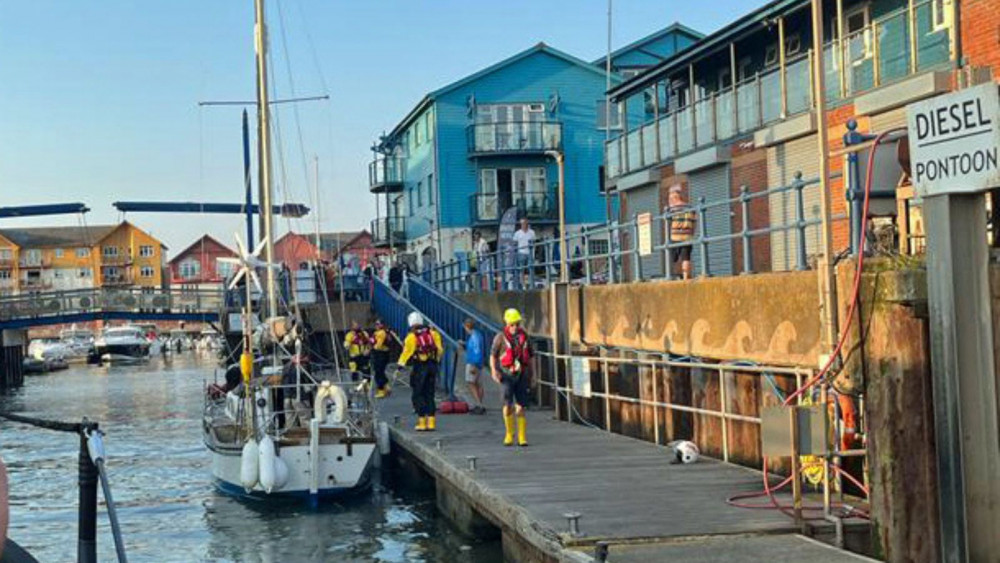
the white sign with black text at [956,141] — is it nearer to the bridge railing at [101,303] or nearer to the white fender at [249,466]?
the white fender at [249,466]

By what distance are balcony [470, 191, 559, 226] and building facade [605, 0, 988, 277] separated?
15.1m

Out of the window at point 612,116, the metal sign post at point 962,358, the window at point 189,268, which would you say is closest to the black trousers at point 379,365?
the metal sign post at point 962,358

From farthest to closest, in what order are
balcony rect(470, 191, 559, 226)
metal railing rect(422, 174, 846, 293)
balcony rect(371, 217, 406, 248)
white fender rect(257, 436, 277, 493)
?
balcony rect(371, 217, 406, 248)
balcony rect(470, 191, 559, 226)
white fender rect(257, 436, 277, 493)
metal railing rect(422, 174, 846, 293)

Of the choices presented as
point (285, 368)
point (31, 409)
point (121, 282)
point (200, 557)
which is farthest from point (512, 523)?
point (121, 282)

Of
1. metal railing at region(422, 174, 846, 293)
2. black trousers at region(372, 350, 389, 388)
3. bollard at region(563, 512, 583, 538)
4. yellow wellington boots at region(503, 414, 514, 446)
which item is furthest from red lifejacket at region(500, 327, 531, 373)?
black trousers at region(372, 350, 389, 388)

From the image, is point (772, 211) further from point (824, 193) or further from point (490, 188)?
point (490, 188)

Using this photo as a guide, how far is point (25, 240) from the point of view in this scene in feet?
471

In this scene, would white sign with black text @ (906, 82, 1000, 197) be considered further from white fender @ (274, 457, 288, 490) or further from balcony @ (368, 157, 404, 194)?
balcony @ (368, 157, 404, 194)

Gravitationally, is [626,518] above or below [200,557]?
above

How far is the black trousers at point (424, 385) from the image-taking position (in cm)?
1850

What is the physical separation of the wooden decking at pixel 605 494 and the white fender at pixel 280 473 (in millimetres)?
1908

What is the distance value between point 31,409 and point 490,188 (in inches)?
854

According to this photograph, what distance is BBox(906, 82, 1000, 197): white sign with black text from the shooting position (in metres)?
7.21

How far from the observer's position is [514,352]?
15.2m
